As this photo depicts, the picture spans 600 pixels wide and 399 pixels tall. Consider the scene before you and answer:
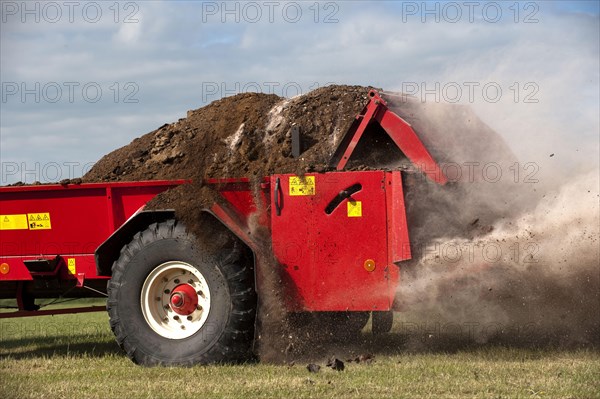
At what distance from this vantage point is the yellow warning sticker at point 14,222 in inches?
326

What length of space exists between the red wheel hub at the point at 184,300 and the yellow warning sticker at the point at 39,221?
155 centimetres

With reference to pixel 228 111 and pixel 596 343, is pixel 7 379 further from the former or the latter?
pixel 596 343

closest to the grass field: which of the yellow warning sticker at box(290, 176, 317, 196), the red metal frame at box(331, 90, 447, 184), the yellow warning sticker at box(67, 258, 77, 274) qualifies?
the yellow warning sticker at box(67, 258, 77, 274)

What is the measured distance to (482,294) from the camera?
295 inches

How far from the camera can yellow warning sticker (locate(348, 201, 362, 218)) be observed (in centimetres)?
734

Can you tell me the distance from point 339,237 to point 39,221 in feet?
9.93

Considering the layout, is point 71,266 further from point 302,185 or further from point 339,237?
point 339,237

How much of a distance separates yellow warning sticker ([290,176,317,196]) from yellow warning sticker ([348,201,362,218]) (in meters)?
0.34

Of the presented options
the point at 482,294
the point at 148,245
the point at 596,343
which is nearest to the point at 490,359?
the point at 482,294

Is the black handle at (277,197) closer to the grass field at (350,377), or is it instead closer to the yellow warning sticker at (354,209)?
the yellow warning sticker at (354,209)

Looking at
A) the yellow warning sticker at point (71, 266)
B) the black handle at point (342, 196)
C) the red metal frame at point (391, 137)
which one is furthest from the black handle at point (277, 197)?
the yellow warning sticker at point (71, 266)

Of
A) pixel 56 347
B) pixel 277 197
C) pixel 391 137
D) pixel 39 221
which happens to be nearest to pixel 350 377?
pixel 277 197

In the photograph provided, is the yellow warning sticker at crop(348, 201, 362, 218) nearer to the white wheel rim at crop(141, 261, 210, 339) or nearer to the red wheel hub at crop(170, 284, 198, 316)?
the white wheel rim at crop(141, 261, 210, 339)

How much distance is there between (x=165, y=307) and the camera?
7812 mm
